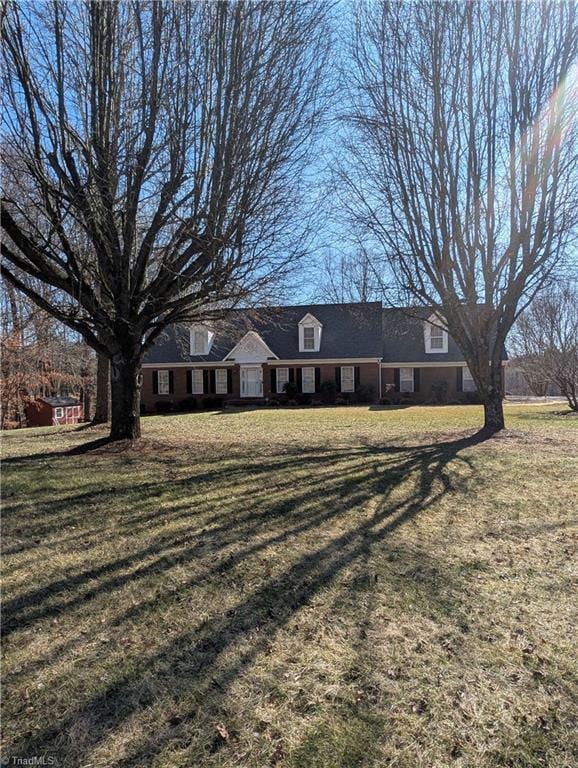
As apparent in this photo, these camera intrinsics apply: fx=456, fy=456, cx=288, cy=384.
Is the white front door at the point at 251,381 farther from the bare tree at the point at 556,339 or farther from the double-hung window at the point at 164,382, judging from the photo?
the bare tree at the point at 556,339

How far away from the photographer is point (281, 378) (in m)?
26.7

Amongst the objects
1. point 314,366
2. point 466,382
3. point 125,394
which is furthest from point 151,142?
point 466,382

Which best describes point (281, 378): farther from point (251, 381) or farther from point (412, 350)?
point (412, 350)

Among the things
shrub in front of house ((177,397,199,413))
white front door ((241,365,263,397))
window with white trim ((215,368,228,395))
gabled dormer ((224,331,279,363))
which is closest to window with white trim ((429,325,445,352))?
gabled dormer ((224,331,279,363))

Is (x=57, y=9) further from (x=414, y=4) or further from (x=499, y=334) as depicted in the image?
(x=499, y=334)

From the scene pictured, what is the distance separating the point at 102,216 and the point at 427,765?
26.2 feet

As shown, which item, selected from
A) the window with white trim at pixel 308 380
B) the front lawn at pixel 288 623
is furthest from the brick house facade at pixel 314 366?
the front lawn at pixel 288 623

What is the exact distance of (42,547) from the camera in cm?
415

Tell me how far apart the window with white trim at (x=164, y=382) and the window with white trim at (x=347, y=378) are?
1053cm

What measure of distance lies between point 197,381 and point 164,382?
210 centimetres

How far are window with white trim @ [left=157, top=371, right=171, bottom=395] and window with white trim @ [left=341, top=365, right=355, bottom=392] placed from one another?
34.6 feet

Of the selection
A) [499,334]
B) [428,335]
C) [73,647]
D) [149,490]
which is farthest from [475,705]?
[428,335]

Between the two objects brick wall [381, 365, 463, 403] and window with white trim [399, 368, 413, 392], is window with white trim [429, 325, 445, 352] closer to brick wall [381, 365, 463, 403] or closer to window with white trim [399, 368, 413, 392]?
brick wall [381, 365, 463, 403]

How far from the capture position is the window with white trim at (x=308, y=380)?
26.3 meters
